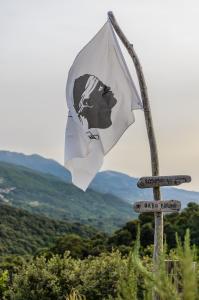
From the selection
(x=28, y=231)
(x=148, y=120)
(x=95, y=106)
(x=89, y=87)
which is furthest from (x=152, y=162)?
(x=28, y=231)

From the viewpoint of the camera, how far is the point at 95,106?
8.37 m

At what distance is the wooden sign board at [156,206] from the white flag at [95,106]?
70 cm

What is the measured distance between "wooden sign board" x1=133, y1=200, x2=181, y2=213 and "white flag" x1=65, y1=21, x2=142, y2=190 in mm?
702

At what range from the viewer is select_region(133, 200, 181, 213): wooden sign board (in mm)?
7805

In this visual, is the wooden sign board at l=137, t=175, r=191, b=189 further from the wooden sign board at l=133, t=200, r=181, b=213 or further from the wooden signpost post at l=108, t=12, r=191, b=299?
the wooden sign board at l=133, t=200, r=181, b=213

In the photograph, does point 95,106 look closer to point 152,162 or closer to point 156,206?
point 152,162

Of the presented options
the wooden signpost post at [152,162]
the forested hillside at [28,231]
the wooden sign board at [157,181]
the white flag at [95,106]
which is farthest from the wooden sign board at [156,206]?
the forested hillside at [28,231]

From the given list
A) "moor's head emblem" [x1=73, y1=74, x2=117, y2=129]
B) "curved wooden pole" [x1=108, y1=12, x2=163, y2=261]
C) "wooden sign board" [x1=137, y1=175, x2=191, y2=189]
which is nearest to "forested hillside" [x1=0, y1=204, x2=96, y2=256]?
"curved wooden pole" [x1=108, y1=12, x2=163, y2=261]

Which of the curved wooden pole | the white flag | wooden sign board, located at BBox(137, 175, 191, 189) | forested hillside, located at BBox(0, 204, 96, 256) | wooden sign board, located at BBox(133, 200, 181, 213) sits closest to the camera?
wooden sign board, located at BBox(137, 175, 191, 189)

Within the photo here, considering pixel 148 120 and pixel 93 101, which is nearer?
pixel 93 101

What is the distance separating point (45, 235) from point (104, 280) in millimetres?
57810

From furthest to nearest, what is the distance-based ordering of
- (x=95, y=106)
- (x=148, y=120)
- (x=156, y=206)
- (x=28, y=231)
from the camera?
(x=28, y=231) → (x=148, y=120) → (x=95, y=106) → (x=156, y=206)

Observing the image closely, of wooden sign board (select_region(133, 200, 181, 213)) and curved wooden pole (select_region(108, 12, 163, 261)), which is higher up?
curved wooden pole (select_region(108, 12, 163, 261))

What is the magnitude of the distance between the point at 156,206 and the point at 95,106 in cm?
139
